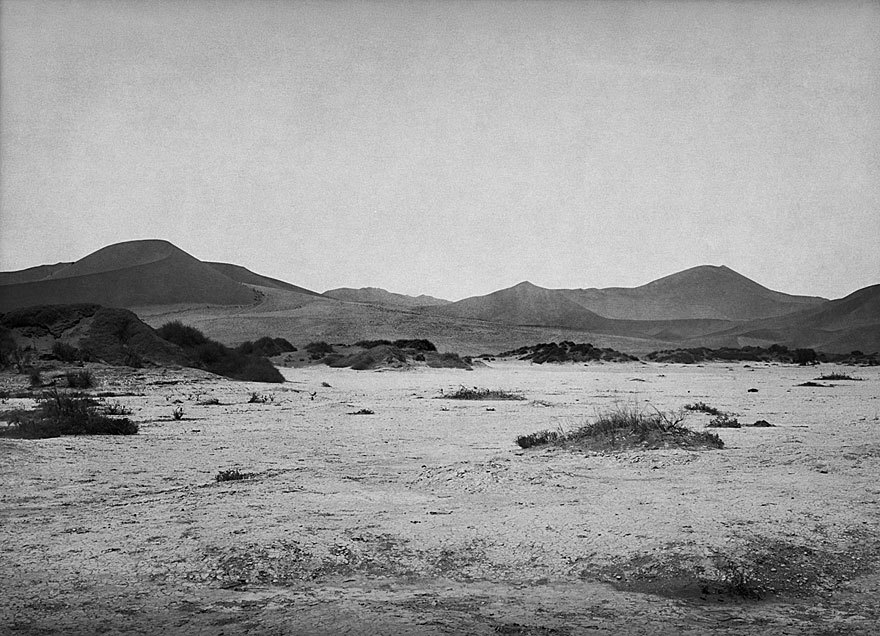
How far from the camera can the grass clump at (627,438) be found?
10.6m

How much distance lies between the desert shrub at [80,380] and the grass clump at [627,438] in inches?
573

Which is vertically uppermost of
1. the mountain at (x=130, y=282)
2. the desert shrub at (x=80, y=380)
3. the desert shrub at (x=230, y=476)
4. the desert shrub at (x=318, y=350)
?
the mountain at (x=130, y=282)

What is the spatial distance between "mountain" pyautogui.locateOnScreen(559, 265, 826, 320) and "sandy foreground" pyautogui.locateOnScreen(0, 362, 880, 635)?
121902mm

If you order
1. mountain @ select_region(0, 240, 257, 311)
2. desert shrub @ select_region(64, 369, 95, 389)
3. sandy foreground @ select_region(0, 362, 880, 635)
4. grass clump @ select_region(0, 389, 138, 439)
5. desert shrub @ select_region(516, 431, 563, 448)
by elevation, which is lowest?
sandy foreground @ select_region(0, 362, 880, 635)

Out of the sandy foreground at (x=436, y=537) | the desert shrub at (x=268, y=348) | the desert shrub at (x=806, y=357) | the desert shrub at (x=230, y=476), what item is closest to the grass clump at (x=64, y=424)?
the sandy foreground at (x=436, y=537)

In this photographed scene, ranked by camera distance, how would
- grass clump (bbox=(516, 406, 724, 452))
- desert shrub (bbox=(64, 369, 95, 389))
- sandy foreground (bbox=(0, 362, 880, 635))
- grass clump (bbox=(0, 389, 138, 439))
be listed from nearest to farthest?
sandy foreground (bbox=(0, 362, 880, 635)) → grass clump (bbox=(516, 406, 724, 452)) → grass clump (bbox=(0, 389, 138, 439)) → desert shrub (bbox=(64, 369, 95, 389))

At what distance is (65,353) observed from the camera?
24906 millimetres

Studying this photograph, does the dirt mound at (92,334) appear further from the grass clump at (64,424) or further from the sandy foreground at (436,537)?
the sandy foreground at (436,537)

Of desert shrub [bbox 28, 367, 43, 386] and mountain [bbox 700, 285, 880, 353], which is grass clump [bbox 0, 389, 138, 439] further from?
mountain [bbox 700, 285, 880, 353]

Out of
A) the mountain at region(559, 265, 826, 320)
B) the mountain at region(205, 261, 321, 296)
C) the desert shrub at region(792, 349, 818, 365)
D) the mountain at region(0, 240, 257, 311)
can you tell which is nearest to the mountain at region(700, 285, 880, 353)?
the desert shrub at region(792, 349, 818, 365)

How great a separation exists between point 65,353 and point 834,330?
6151cm

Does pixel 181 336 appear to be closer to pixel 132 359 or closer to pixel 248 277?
pixel 132 359

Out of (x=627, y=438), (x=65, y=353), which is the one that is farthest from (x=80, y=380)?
(x=627, y=438)

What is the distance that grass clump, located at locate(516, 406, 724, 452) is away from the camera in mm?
10555
